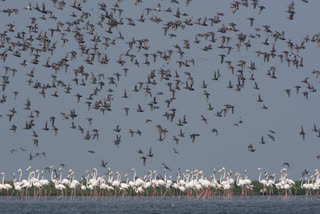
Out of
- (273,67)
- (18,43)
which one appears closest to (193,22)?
(273,67)

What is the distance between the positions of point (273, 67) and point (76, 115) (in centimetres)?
1790

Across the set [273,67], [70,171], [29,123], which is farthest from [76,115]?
[273,67]

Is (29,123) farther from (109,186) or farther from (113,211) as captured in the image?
(113,211)

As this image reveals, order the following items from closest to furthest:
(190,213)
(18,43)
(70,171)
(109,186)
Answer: (190,213), (18,43), (109,186), (70,171)

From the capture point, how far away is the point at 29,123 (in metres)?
75.5

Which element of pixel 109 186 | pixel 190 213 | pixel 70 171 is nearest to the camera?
pixel 190 213

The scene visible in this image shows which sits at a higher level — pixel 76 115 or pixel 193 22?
pixel 193 22

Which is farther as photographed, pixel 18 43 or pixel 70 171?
pixel 70 171

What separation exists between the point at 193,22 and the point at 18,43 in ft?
48.6

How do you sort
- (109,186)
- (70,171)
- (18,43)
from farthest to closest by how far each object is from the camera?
(70,171), (109,186), (18,43)

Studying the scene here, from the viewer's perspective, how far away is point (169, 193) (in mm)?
83000

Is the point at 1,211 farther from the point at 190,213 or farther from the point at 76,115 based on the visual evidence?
the point at 76,115

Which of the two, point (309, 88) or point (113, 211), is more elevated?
point (309, 88)

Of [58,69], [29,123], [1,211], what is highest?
[58,69]
